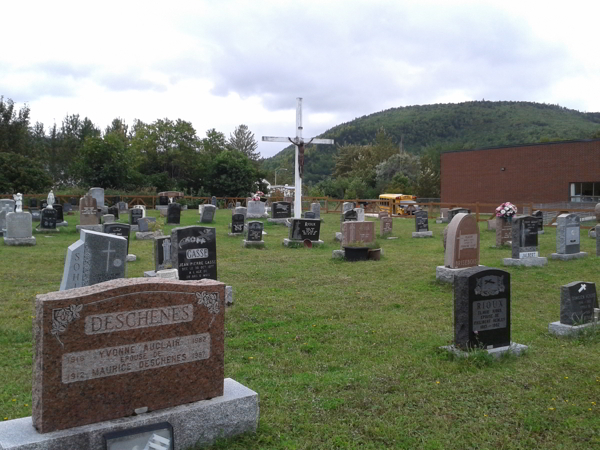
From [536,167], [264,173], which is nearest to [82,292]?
[536,167]

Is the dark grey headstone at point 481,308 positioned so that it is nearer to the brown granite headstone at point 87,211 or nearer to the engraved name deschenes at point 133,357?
the engraved name deschenes at point 133,357

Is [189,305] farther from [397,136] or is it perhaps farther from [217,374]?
[397,136]

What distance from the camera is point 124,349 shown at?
3.72 metres

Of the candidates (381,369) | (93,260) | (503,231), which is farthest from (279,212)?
(381,369)

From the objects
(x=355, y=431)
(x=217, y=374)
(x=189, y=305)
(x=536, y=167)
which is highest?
(x=536, y=167)

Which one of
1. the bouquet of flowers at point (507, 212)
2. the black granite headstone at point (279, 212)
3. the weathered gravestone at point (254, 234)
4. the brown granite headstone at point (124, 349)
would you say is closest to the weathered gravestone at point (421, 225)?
the bouquet of flowers at point (507, 212)

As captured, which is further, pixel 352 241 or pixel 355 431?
pixel 352 241

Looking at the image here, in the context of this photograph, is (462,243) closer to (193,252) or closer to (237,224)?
(193,252)

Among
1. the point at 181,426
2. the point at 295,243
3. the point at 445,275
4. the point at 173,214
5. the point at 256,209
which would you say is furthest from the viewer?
Result: the point at 256,209

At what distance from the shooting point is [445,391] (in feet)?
16.9

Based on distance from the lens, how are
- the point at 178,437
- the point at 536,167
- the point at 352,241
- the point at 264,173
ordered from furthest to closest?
1. the point at 264,173
2. the point at 536,167
3. the point at 352,241
4. the point at 178,437

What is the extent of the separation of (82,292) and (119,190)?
44.8m

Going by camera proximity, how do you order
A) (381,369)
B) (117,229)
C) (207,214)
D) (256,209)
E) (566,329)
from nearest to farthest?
1. (381,369)
2. (566,329)
3. (117,229)
4. (207,214)
5. (256,209)

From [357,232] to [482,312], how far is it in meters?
9.97
